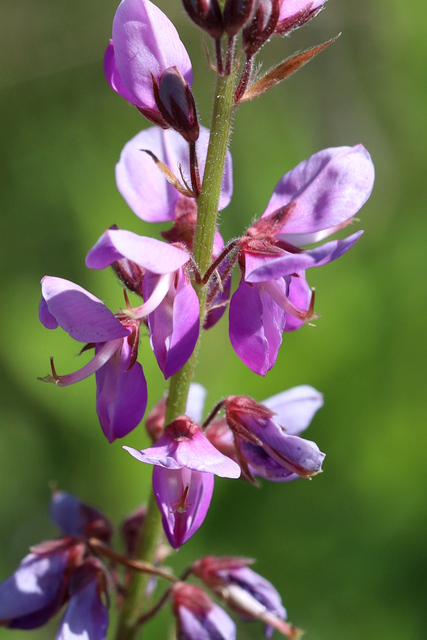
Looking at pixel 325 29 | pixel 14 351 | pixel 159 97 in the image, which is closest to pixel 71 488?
pixel 14 351

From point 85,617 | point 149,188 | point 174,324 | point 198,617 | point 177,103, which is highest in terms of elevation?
point 177,103

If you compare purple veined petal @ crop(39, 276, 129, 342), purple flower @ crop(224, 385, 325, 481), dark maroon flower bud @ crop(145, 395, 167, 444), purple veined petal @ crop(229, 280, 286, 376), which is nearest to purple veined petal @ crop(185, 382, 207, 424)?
dark maroon flower bud @ crop(145, 395, 167, 444)

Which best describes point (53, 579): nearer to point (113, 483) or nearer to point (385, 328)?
point (113, 483)

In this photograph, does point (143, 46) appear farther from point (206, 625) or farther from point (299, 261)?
point (206, 625)

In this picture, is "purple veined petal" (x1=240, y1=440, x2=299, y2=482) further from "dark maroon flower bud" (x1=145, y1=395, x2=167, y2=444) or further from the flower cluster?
"dark maroon flower bud" (x1=145, y1=395, x2=167, y2=444)

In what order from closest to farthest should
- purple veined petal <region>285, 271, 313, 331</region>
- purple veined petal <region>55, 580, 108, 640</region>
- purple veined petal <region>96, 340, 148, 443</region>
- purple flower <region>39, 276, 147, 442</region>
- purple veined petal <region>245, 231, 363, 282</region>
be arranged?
1. purple veined petal <region>245, 231, 363, 282</region>
2. purple flower <region>39, 276, 147, 442</region>
3. purple veined petal <region>96, 340, 148, 443</region>
4. purple veined petal <region>285, 271, 313, 331</region>
5. purple veined petal <region>55, 580, 108, 640</region>

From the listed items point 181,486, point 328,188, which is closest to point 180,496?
point 181,486
